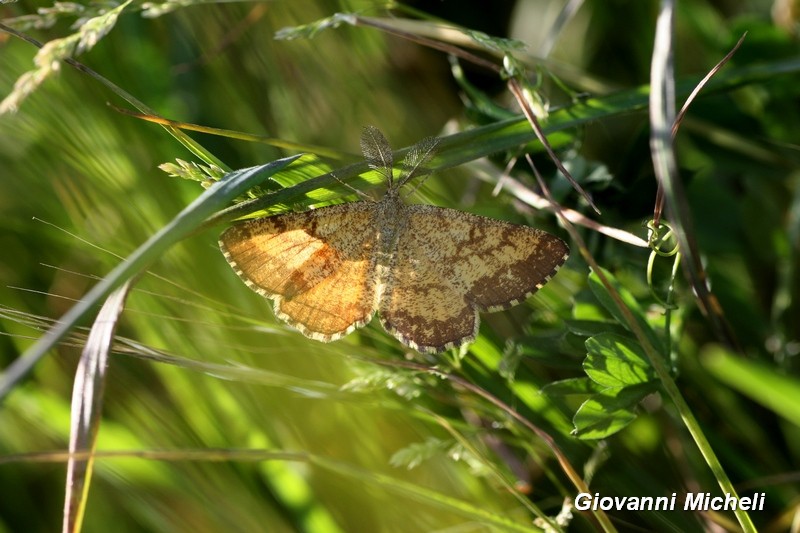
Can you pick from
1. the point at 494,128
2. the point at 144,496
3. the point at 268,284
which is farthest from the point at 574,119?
the point at 144,496

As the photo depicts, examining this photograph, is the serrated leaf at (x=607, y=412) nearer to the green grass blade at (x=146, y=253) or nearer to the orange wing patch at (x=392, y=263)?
the orange wing patch at (x=392, y=263)

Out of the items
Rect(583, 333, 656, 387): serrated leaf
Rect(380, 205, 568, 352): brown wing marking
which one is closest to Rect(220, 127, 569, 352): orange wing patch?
Rect(380, 205, 568, 352): brown wing marking

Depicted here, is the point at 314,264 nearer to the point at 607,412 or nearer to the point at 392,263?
Answer: the point at 392,263

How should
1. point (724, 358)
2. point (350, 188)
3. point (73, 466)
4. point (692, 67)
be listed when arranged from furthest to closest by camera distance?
point (692, 67)
point (350, 188)
point (73, 466)
point (724, 358)

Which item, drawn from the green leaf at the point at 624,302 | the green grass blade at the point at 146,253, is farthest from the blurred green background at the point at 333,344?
the green grass blade at the point at 146,253

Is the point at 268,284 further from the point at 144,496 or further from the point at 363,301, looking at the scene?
the point at 144,496
